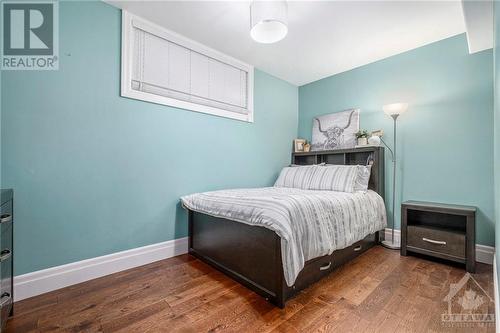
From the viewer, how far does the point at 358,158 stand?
10.1 feet

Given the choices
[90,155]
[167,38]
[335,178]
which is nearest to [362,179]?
[335,178]

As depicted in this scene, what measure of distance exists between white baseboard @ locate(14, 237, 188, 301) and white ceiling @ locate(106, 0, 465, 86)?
2297 millimetres

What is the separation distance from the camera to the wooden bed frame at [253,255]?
4.91 ft

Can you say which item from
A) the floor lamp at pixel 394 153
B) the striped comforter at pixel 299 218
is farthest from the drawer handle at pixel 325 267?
the floor lamp at pixel 394 153

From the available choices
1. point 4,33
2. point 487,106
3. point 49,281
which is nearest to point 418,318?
point 487,106

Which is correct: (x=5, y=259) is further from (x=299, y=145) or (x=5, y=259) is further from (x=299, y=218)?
(x=299, y=145)

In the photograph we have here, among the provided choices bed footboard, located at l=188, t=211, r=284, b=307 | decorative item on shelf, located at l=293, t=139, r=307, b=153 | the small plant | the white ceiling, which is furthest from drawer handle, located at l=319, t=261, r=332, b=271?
the white ceiling

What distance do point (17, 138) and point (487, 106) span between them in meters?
4.11

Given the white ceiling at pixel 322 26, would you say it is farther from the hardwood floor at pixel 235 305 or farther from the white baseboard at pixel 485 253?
the hardwood floor at pixel 235 305

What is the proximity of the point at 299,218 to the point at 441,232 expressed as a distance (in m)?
1.66

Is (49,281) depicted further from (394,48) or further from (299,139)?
(394,48)

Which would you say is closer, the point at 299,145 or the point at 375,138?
the point at 375,138

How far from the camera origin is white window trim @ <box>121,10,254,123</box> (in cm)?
207

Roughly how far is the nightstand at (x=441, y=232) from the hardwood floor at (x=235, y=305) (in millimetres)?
163
